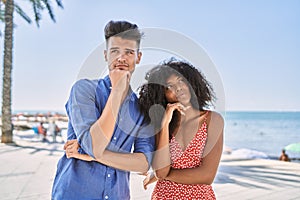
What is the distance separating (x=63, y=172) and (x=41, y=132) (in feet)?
50.7

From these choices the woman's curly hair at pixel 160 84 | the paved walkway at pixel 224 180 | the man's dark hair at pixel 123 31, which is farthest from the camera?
the paved walkway at pixel 224 180

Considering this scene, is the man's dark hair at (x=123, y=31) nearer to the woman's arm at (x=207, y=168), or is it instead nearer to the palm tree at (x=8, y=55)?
the woman's arm at (x=207, y=168)

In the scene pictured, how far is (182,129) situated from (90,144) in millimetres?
550

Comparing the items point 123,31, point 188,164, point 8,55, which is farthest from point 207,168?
point 8,55

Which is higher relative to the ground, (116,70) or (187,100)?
(116,70)

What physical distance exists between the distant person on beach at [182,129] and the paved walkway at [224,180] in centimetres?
288

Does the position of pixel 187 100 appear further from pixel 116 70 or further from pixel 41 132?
pixel 41 132

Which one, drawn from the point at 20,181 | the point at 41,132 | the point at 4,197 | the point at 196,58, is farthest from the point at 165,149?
the point at 41,132

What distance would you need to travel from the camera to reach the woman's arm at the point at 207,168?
5.24 feet

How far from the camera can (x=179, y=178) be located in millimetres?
1598

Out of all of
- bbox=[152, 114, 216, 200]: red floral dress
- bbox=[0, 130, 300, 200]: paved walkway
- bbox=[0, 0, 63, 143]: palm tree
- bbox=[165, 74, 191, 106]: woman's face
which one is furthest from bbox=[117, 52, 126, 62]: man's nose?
bbox=[0, 0, 63, 143]: palm tree

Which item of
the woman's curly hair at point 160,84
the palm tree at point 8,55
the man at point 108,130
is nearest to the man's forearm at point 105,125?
the man at point 108,130

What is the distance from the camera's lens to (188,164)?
164 cm

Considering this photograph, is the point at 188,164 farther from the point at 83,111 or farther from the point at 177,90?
the point at 83,111
